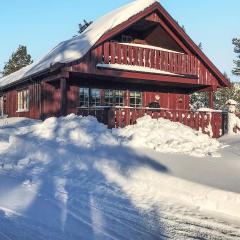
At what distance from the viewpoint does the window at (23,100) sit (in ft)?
70.5

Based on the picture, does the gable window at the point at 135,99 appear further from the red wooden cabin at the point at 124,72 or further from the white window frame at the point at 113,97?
the white window frame at the point at 113,97

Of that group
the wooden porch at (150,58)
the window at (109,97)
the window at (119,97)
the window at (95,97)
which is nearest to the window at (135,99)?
the window at (119,97)

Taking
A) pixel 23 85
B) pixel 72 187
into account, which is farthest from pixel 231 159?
pixel 23 85

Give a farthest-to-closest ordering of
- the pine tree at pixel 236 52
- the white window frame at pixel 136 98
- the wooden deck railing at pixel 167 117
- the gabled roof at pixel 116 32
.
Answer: the pine tree at pixel 236 52
the white window frame at pixel 136 98
the gabled roof at pixel 116 32
the wooden deck railing at pixel 167 117

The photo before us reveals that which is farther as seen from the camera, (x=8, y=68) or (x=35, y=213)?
(x=8, y=68)

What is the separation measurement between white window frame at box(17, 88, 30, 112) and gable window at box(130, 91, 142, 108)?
5098 millimetres

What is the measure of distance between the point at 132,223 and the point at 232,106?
1234 centimetres

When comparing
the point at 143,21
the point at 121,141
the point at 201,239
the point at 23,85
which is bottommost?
the point at 201,239

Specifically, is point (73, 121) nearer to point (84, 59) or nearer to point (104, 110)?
point (104, 110)

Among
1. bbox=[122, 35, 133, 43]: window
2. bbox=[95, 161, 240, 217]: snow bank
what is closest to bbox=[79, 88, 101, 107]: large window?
bbox=[122, 35, 133, 43]: window

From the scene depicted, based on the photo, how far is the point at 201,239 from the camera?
18.0 ft

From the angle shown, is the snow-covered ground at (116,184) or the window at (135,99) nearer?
the snow-covered ground at (116,184)

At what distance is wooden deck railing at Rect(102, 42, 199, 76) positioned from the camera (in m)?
17.4

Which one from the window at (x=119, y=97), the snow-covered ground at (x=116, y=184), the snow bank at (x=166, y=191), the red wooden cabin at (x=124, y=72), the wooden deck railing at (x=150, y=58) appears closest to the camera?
the snow-covered ground at (x=116, y=184)
